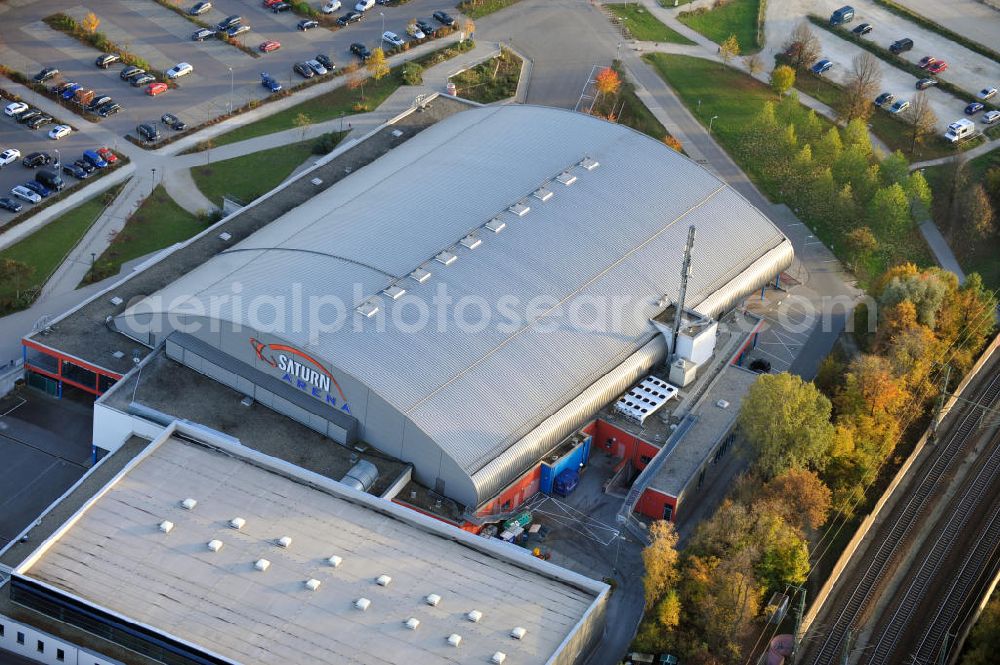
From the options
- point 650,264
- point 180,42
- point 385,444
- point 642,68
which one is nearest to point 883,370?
point 650,264

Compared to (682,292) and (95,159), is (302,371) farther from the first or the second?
(95,159)

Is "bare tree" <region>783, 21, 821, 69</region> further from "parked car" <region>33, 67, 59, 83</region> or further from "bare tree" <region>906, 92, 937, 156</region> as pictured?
"parked car" <region>33, 67, 59, 83</region>

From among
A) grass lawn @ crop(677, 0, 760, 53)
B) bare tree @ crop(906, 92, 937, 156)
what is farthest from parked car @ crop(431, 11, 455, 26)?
bare tree @ crop(906, 92, 937, 156)

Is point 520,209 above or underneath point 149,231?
above

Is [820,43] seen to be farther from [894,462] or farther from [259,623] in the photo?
[259,623]

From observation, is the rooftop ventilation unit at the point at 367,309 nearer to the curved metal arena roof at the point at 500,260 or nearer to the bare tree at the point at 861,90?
the curved metal arena roof at the point at 500,260

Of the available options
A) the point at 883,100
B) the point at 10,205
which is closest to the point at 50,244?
the point at 10,205

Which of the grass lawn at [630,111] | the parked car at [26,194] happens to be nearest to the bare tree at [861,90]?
the grass lawn at [630,111]
